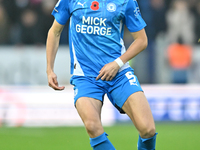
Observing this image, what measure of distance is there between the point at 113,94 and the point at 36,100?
16.7 feet

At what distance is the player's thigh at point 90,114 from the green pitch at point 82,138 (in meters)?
2.54

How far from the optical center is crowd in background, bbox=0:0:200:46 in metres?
9.44

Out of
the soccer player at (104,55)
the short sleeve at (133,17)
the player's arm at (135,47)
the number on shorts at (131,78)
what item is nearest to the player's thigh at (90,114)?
the soccer player at (104,55)

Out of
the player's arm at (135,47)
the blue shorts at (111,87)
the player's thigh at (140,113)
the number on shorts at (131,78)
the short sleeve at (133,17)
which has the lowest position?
the player's thigh at (140,113)

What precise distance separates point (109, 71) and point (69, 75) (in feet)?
17.3

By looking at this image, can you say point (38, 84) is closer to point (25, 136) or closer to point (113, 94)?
point (25, 136)

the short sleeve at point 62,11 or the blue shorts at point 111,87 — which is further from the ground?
the short sleeve at point 62,11

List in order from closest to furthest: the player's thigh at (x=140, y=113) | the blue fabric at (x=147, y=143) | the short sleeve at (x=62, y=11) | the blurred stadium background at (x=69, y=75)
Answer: the player's thigh at (x=140, y=113)
the blue fabric at (x=147, y=143)
the short sleeve at (x=62, y=11)
the blurred stadium background at (x=69, y=75)

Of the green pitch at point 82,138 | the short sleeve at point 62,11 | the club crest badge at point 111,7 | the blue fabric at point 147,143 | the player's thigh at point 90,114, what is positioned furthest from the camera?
the green pitch at point 82,138

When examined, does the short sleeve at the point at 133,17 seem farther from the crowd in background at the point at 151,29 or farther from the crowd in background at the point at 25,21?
the crowd in background at the point at 25,21

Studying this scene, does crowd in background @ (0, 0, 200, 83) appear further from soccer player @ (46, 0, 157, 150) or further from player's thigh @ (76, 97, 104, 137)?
player's thigh @ (76, 97, 104, 137)

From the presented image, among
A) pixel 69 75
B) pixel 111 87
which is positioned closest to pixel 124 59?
pixel 111 87

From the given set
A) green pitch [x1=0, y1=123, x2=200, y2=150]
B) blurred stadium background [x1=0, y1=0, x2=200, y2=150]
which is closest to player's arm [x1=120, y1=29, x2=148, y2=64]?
green pitch [x1=0, y1=123, x2=200, y2=150]

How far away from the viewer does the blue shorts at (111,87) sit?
3998 mm
